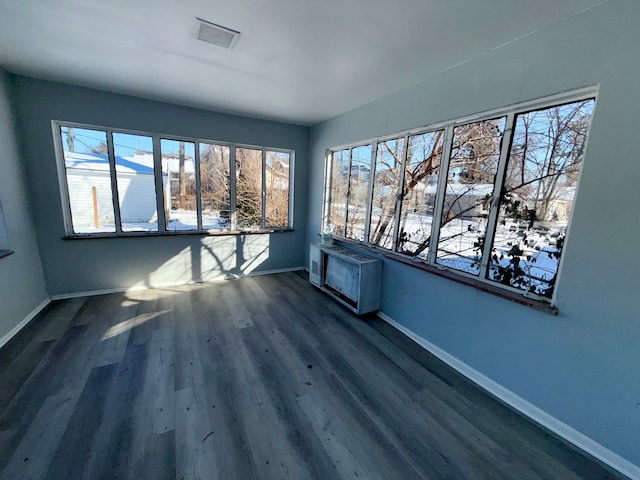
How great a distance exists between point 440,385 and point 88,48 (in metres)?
3.96

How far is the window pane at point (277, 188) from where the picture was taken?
4.23 m

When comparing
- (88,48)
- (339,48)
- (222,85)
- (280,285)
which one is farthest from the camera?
(280,285)

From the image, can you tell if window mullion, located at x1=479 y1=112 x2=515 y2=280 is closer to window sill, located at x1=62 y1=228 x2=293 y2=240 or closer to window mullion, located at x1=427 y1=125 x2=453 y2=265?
window mullion, located at x1=427 y1=125 x2=453 y2=265

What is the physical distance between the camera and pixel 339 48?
6.36 ft

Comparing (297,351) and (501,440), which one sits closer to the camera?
(501,440)

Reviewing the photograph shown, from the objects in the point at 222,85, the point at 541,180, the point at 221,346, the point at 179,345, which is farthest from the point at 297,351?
the point at 222,85

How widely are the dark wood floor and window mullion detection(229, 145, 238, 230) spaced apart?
1.75m

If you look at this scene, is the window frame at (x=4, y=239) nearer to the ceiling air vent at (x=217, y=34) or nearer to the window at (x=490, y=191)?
the ceiling air vent at (x=217, y=34)

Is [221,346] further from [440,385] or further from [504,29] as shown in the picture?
[504,29]

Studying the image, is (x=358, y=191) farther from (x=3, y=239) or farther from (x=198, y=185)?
(x=3, y=239)

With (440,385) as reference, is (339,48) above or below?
above

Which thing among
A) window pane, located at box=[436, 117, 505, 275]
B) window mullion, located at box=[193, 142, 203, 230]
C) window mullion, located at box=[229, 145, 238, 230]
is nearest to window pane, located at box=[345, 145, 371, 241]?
window pane, located at box=[436, 117, 505, 275]

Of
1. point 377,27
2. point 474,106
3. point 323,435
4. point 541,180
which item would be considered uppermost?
point 377,27

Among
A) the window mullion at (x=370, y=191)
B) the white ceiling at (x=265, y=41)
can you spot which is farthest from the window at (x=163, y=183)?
the window mullion at (x=370, y=191)
